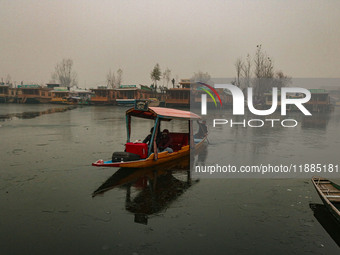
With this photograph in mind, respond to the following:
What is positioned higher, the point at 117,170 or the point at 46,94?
the point at 46,94

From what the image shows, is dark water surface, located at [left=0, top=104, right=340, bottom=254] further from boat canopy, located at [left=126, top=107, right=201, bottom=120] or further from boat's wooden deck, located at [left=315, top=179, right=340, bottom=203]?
boat canopy, located at [left=126, top=107, right=201, bottom=120]

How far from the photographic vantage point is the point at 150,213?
6855 mm

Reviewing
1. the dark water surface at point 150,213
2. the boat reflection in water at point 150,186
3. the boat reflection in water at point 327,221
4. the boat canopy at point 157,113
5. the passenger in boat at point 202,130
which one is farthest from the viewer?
the passenger in boat at point 202,130

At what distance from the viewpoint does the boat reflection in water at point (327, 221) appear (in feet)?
19.7

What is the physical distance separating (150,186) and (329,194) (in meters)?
5.18

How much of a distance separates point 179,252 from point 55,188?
17.0 ft

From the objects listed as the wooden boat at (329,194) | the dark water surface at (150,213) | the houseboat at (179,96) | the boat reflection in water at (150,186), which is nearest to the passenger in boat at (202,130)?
the boat reflection in water at (150,186)

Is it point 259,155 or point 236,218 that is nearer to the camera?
point 236,218

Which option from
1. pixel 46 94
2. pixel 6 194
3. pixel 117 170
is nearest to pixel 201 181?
pixel 117 170

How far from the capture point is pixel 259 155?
14469mm

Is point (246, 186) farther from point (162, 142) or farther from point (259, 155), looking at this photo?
point (259, 155)

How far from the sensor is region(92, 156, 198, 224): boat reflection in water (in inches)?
284

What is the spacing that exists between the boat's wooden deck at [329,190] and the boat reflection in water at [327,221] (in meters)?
0.48

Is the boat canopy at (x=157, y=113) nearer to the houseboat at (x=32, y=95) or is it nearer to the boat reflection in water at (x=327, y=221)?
the boat reflection in water at (x=327, y=221)
